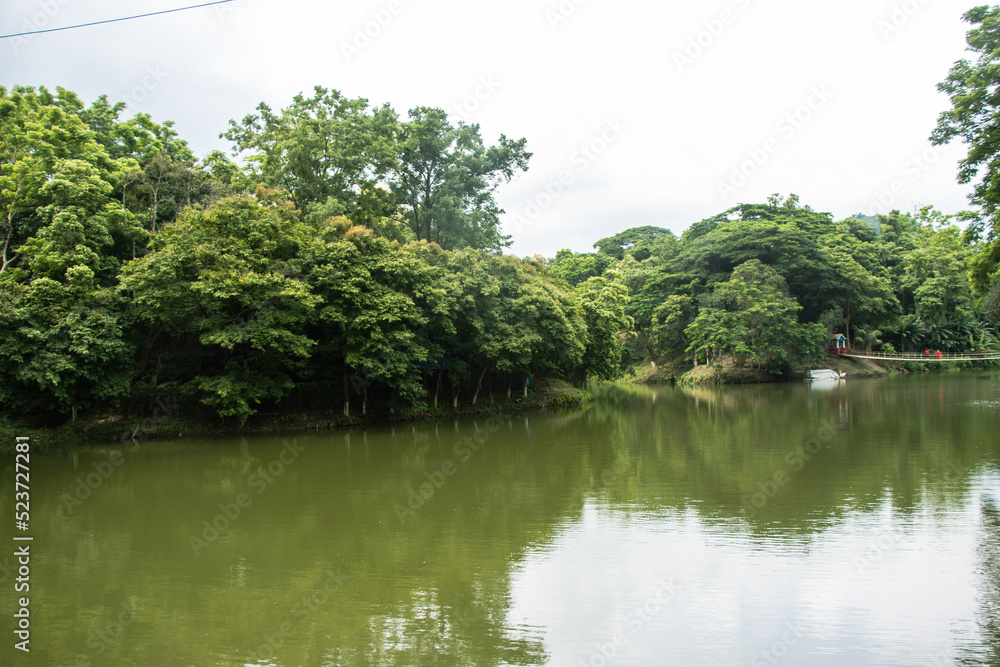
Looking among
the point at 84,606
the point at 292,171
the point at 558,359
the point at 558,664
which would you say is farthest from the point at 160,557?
the point at 558,359

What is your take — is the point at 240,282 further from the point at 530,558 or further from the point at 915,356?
the point at 915,356

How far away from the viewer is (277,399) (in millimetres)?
15914

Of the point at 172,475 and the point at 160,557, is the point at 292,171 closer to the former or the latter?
the point at 172,475

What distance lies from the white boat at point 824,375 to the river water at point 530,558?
2081 cm

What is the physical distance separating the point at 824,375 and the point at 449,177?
2102 cm

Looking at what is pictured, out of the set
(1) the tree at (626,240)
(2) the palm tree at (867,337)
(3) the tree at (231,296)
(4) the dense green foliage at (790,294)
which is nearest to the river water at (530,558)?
(3) the tree at (231,296)

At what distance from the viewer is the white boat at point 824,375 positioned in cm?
3098

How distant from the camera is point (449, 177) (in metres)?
24.0

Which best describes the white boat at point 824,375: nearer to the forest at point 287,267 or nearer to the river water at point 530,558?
the forest at point 287,267

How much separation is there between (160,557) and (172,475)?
4.84 meters

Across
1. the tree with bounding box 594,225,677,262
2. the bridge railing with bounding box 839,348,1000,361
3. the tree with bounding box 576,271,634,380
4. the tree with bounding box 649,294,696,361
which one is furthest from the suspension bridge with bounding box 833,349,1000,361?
the tree with bounding box 594,225,677,262

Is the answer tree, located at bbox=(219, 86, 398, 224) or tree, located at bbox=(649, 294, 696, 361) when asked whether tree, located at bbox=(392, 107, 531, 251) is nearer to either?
tree, located at bbox=(219, 86, 398, 224)

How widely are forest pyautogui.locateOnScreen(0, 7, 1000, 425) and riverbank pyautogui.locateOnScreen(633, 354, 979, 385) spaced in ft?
25.2

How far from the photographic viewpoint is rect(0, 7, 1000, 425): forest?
13.6m
